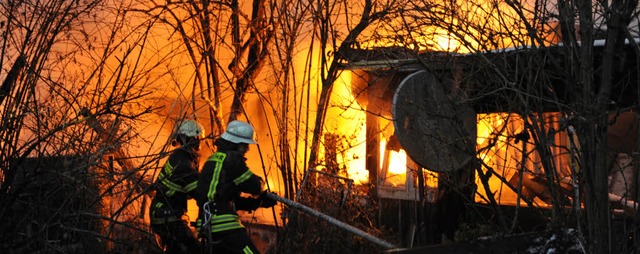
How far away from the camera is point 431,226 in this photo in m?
11.2

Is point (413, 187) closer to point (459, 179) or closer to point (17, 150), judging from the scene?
point (459, 179)

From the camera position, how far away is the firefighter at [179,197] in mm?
7812

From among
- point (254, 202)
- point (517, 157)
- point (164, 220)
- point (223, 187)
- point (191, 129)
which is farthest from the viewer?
point (517, 157)

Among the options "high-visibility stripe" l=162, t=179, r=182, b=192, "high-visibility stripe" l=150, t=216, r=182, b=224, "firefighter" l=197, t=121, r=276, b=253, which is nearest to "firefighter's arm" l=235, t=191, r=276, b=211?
"firefighter" l=197, t=121, r=276, b=253

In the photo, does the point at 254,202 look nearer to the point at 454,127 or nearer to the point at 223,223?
the point at 223,223

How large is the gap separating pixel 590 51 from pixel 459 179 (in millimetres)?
4111

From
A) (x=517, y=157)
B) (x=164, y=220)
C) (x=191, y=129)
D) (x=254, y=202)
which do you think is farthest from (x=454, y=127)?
(x=517, y=157)

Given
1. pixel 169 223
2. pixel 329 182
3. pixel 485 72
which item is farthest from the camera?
pixel 329 182

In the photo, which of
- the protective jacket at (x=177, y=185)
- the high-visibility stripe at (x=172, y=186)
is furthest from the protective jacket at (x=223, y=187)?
the high-visibility stripe at (x=172, y=186)

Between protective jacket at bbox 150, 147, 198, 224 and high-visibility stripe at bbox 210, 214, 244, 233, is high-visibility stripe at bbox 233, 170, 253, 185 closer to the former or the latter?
high-visibility stripe at bbox 210, 214, 244, 233

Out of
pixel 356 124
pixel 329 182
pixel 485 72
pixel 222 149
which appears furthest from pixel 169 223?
pixel 356 124

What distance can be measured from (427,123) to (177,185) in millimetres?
2440

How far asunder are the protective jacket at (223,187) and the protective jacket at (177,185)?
66 centimetres

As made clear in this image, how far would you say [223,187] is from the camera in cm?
689
